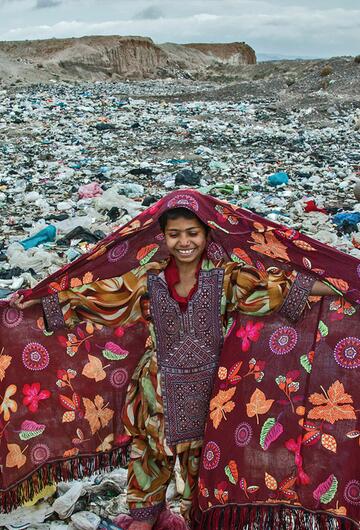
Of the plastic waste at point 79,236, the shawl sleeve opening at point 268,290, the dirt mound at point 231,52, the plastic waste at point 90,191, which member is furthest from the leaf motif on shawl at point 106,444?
the dirt mound at point 231,52

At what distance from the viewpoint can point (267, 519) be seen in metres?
1.81

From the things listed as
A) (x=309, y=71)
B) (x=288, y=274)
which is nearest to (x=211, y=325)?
(x=288, y=274)

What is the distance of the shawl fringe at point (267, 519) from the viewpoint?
1.73 m

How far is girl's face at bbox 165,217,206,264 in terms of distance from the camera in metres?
1.71

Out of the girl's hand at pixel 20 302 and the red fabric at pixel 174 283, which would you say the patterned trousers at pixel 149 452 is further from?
the girl's hand at pixel 20 302

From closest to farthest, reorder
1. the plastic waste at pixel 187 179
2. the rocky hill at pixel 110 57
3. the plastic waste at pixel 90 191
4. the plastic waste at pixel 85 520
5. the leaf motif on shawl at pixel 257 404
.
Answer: the leaf motif on shawl at pixel 257 404 < the plastic waste at pixel 85 520 < the plastic waste at pixel 90 191 < the plastic waste at pixel 187 179 < the rocky hill at pixel 110 57

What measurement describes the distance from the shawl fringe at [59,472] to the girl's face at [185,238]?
2.34ft

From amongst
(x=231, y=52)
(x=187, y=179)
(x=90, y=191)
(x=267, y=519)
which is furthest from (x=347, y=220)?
(x=231, y=52)

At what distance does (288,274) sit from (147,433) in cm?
66

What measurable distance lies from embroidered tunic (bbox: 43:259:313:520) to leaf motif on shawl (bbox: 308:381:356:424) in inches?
9.2

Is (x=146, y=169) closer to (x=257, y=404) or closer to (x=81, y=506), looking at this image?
(x=81, y=506)

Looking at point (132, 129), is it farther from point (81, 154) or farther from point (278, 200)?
point (278, 200)

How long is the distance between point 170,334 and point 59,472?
2.00 feet

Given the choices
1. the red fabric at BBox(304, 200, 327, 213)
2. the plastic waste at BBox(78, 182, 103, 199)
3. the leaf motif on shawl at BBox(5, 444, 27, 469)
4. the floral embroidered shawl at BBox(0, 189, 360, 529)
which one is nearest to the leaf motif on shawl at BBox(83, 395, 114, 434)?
the floral embroidered shawl at BBox(0, 189, 360, 529)
